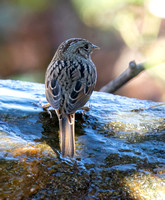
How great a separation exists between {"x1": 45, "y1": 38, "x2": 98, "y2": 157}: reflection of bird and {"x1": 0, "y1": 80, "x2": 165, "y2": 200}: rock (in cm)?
10

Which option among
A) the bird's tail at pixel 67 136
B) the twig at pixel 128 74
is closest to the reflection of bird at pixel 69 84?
the bird's tail at pixel 67 136

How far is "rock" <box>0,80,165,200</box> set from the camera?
73.4 inches

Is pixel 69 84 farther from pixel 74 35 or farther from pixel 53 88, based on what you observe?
pixel 74 35

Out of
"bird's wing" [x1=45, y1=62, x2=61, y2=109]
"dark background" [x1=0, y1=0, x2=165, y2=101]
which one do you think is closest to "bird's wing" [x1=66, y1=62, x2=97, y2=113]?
"bird's wing" [x1=45, y1=62, x2=61, y2=109]

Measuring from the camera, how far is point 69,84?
9.71 feet

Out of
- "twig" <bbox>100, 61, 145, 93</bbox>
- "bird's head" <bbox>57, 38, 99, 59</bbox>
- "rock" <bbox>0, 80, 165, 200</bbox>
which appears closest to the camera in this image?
"rock" <bbox>0, 80, 165, 200</bbox>

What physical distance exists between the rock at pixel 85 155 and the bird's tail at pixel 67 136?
5 cm

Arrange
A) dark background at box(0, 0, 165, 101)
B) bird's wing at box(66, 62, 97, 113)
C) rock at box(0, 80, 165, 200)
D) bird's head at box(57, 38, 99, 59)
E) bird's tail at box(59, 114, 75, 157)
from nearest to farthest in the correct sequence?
rock at box(0, 80, 165, 200)
bird's tail at box(59, 114, 75, 157)
bird's wing at box(66, 62, 97, 113)
bird's head at box(57, 38, 99, 59)
dark background at box(0, 0, 165, 101)

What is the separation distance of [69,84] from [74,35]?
547 centimetres

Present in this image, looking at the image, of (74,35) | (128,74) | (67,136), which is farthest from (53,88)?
(74,35)

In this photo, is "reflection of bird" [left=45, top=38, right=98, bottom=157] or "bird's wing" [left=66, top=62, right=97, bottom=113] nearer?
"reflection of bird" [left=45, top=38, right=98, bottom=157]

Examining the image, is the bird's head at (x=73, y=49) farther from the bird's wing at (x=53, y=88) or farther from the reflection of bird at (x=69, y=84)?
the bird's wing at (x=53, y=88)

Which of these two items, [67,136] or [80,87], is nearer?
[67,136]

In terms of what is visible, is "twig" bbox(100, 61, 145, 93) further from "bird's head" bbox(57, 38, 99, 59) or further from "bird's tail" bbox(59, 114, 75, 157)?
"bird's tail" bbox(59, 114, 75, 157)
